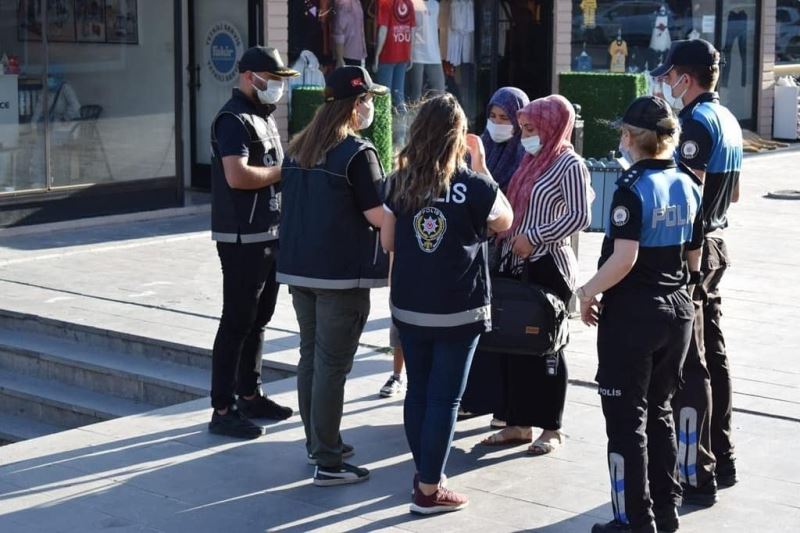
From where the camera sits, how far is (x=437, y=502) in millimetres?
5473

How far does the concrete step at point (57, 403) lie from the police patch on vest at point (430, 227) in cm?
326

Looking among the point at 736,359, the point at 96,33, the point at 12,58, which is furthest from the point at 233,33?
the point at 736,359

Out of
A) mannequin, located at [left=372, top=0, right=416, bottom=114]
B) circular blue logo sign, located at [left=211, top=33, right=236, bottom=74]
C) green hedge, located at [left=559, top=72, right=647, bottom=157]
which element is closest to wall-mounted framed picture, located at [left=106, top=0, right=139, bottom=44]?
circular blue logo sign, located at [left=211, top=33, right=236, bottom=74]

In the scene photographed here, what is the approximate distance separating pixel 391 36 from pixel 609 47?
499 centimetres

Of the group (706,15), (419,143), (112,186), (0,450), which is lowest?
(0,450)

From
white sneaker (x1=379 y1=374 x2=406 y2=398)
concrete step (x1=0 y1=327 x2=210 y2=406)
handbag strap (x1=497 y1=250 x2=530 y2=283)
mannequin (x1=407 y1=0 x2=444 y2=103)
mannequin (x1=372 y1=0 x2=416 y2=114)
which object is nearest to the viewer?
handbag strap (x1=497 y1=250 x2=530 y2=283)

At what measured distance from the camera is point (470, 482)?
19.4 feet

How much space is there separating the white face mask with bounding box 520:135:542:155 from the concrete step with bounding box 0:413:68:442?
371cm

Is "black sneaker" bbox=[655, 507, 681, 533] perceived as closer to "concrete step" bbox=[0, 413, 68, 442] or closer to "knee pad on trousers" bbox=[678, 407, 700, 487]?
"knee pad on trousers" bbox=[678, 407, 700, 487]

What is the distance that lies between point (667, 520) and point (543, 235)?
146 centimetres

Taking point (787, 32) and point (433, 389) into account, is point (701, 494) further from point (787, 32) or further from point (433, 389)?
point (787, 32)

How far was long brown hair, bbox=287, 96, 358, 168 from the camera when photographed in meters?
5.65

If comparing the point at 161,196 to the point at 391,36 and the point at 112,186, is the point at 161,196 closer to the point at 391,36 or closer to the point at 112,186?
the point at 112,186

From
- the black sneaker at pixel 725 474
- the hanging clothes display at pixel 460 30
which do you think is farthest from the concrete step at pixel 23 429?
the hanging clothes display at pixel 460 30
